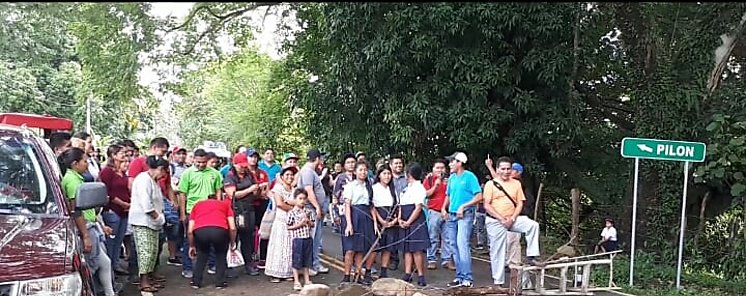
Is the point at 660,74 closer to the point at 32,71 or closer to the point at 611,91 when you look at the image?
the point at 611,91

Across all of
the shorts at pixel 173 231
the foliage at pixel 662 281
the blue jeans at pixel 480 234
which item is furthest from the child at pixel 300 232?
the blue jeans at pixel 480 234

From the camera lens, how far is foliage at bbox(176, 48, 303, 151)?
21328 millimetres

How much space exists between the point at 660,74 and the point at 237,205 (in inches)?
316

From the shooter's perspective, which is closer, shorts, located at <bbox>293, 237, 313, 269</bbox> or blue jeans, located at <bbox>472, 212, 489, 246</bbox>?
shorts, located at <bbox>293, 237, 313, 269</bbox>

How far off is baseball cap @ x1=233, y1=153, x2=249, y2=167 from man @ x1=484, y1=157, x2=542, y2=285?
3.10 m

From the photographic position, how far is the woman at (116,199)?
7.62 meters

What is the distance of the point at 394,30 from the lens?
12.2m

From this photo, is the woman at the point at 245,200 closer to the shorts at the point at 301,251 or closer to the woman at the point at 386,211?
the shorts at the point at 301,251

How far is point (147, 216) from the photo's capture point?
292 inches

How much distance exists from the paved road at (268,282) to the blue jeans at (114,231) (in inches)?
18.7

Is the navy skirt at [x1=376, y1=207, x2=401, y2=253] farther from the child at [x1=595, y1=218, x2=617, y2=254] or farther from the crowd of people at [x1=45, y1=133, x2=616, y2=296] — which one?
the child at [x1=595, y1=218, x2=617, y2=254]

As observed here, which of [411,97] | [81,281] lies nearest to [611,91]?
[411,97]

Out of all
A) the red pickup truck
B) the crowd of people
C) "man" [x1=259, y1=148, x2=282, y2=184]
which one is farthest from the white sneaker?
the red pickup truck

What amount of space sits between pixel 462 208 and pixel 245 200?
266 centimetres
